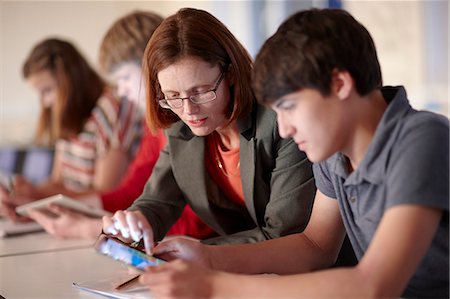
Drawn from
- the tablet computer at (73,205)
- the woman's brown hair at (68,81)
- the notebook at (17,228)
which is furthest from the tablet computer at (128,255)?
the woman's brown hair at (68,81)

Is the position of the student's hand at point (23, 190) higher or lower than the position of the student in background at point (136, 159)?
lower

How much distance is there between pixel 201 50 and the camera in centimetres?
130

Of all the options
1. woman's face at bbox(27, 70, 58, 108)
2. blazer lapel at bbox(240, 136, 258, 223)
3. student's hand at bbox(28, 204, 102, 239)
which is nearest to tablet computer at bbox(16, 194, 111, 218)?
student's hand at bbox(28, 204, 102, 239)

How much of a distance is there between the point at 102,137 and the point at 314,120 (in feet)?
5.85

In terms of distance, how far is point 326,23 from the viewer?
0.96m

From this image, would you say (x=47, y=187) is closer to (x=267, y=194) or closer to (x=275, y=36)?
(x=267, y=194)

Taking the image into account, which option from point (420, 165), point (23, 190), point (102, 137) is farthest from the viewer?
point (102, 137)

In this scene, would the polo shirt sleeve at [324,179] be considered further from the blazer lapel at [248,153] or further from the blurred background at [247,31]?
the blurred background at [247,31]

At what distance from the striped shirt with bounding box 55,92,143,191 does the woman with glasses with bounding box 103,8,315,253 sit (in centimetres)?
105

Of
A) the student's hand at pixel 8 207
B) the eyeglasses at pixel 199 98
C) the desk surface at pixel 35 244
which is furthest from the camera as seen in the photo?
the student's hand at pixel 8 207

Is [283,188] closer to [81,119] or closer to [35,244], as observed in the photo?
[35,244]

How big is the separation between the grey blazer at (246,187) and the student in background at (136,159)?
218 millimetres

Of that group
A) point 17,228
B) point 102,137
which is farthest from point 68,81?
point 17,228

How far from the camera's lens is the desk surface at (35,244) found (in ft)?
5.68
